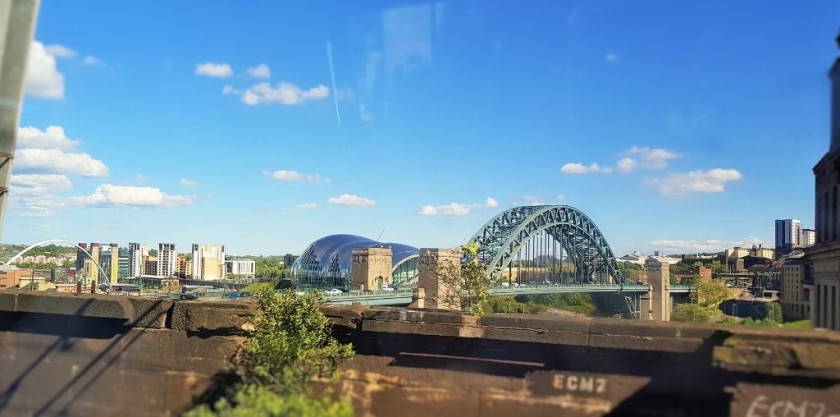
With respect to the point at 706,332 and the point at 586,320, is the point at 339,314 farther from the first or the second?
the point at 706,332

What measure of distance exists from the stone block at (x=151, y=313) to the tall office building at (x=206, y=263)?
124 metres

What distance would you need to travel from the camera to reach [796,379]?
3332mm

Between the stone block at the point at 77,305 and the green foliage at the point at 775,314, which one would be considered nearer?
the stone block at the point at 77,305

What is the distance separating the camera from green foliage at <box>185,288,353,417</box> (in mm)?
3915

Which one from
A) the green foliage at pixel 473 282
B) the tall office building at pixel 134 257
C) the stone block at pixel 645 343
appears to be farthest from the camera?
the tall office building at pixel 134 257

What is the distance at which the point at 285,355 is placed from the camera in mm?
4516

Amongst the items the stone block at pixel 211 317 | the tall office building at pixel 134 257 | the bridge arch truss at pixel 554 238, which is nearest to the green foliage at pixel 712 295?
Result: the bridge arch truss at pixel 554 238

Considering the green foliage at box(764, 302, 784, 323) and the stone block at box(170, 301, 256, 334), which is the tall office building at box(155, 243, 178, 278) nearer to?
the green foliage at box(764, 302, 784, 323)

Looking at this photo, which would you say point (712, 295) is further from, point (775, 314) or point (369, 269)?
point (775, 314)

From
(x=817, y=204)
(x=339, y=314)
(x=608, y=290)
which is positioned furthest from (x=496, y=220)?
(x=339, y=314)

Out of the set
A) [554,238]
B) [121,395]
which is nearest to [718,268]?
[554,238]

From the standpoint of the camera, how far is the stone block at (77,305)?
5223 millimetres

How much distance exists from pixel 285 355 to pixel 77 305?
6.82 ft

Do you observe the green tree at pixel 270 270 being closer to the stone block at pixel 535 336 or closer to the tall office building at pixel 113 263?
the tall office building at pixel 113 263
